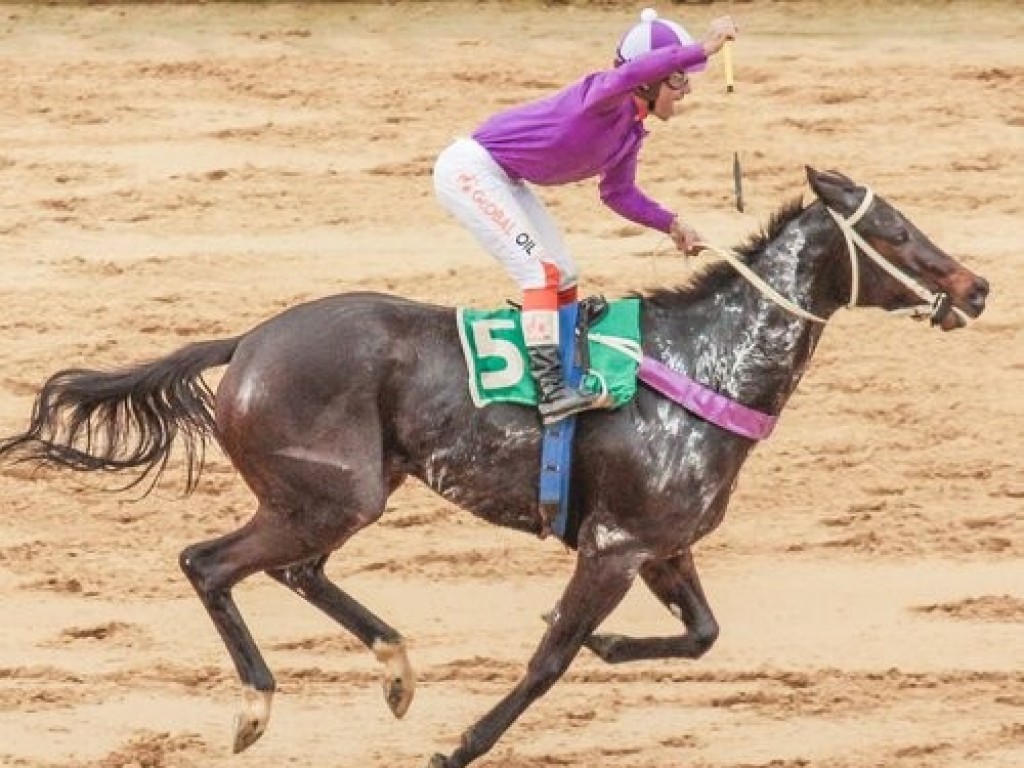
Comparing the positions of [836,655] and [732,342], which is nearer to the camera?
[732,342]

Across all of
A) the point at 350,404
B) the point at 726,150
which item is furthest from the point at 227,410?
the point at 726,150

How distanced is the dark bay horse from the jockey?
263 millimetres

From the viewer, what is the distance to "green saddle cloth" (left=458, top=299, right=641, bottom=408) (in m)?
11.5

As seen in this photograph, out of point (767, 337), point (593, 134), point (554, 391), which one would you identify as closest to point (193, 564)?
point (554, 391)

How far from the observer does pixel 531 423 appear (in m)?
11.6

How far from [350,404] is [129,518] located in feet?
9.19

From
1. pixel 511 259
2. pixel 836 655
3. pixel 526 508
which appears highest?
pixel 511 259

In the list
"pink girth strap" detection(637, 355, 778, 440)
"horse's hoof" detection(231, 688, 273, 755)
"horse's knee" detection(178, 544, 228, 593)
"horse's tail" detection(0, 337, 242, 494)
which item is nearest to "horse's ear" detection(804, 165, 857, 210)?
"pink girth strap" detection(637, 355, 778, 440)

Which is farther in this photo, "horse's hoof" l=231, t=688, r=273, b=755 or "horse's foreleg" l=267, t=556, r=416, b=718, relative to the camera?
"horse's foreleg" l=267, t=556, r=416, b=718

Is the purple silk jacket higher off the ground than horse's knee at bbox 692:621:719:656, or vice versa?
the purple silk jacket

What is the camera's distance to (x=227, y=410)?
38.1ft

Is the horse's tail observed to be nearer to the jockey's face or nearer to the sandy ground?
the sandy ground

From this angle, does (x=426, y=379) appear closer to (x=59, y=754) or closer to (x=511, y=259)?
(x=511, y=259)

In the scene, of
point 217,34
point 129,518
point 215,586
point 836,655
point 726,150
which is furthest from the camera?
point 217,34
